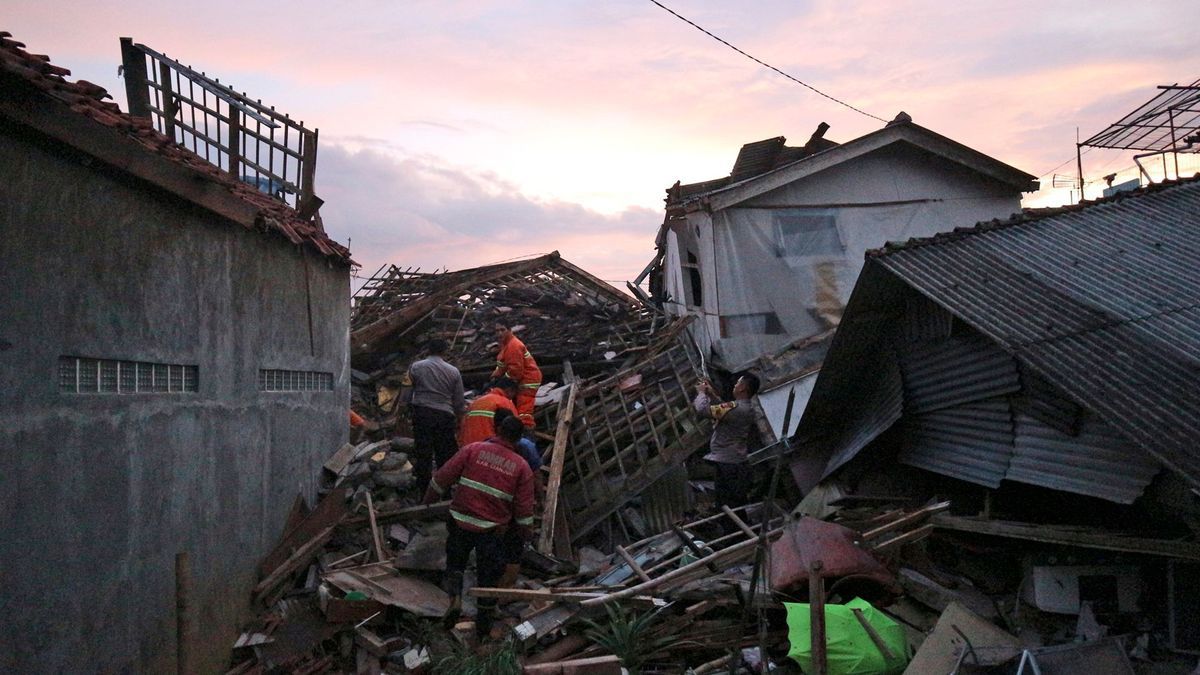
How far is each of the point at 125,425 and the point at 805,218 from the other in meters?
11.9

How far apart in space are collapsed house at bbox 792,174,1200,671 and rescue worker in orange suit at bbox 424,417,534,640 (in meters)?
3.39

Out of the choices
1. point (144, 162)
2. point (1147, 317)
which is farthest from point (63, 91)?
point (1147, 317)

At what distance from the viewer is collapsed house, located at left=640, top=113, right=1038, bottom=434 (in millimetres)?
15328

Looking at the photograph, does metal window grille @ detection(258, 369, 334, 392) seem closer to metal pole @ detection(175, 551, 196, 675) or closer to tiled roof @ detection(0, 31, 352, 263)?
tiled roof @ detection(0, 31, 352, 263)

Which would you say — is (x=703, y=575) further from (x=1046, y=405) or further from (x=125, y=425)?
Result: (x=125, y=425)

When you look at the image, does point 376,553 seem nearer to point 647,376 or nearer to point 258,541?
point 258,541

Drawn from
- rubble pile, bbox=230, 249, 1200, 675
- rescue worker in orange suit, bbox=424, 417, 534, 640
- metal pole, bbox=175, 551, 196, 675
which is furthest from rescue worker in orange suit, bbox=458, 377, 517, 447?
metal pole, bbox=175, 551, 196, 675

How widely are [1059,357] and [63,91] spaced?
6488mm

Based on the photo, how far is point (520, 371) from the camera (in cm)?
1091

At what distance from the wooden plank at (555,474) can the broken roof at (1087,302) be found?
2.74m

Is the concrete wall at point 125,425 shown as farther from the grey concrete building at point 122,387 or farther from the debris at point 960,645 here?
the debris at point 960,645

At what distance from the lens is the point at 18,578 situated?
495 centimetres

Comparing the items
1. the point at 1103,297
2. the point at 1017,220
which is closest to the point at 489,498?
the point at 1103,297

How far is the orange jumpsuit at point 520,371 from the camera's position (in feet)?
35.7
